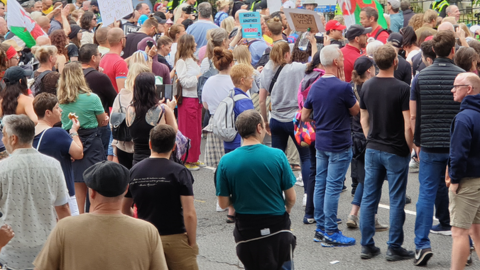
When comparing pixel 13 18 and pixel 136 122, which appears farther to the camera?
pixel 13 18

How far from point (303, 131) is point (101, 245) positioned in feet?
13.7

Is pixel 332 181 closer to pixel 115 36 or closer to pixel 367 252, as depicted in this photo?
pixel 367 252

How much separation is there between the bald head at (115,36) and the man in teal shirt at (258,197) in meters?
4.51

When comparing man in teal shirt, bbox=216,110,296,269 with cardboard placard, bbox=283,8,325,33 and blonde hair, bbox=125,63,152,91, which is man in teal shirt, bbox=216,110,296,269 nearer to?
blonde hair, bbox=125,63,152,91

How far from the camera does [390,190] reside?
6.02m

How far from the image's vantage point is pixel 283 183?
460 centimetres

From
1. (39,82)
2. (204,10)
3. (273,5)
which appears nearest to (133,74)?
(39,82)

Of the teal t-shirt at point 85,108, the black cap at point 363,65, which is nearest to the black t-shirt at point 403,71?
the black cap at point 363,65

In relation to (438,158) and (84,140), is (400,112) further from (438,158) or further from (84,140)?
(84,140)

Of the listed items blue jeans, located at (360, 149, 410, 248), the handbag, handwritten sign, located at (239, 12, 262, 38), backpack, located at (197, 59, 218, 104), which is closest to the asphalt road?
blue jeans, located at (360, 149, 410, 248)

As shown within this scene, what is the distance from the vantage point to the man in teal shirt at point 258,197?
4547mm

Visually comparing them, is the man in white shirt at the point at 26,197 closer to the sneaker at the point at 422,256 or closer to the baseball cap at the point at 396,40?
the sneaker at the point at 422,256

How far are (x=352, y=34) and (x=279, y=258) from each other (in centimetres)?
483

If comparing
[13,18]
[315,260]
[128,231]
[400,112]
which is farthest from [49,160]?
[13,18]
